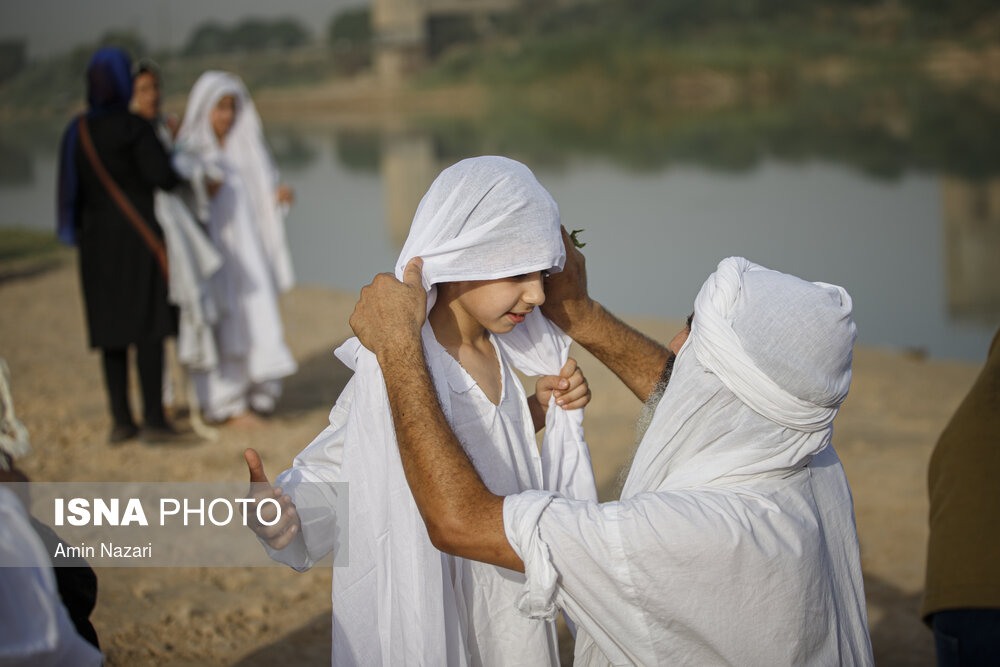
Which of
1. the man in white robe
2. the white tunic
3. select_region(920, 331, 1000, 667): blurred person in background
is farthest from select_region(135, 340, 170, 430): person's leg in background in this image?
select_region(920, 331, 1000, 667): blurred person in background

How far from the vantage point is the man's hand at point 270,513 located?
211 centimetres

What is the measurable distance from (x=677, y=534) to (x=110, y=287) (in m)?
4.77

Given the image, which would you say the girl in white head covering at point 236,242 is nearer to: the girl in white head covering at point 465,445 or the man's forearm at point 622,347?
the man's forearm at point 622,347

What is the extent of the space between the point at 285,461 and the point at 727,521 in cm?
436

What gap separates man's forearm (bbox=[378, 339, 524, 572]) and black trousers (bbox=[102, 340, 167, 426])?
4.31m

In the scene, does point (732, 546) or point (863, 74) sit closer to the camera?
point (732, 546)

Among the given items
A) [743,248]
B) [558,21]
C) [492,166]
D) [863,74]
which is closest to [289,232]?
[743,248]

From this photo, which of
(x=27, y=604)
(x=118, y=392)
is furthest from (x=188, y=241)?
(x=27, y=604)

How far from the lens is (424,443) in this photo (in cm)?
195

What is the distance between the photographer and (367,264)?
15.7 metres

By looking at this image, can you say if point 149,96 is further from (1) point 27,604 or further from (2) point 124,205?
(1) point 27,604

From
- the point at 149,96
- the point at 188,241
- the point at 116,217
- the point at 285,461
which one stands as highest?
the point at 149,96

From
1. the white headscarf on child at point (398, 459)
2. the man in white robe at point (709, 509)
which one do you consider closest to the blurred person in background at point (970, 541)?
the man in white robe at point (709, 509)

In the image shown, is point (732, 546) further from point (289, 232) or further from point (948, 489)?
point (289, 232)
